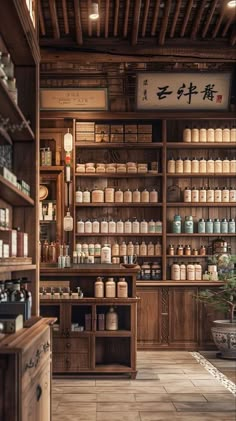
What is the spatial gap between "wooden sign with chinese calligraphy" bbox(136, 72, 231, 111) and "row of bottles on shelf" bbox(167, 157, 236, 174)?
0.71 metres

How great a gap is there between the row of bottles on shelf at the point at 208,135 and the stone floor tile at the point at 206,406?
4129 millimetres

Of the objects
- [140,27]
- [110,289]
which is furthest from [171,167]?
[110,289]

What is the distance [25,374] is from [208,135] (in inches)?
248

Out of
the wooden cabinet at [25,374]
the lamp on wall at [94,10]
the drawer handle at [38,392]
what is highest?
the lamp on wall at [94,10]

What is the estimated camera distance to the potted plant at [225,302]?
7617mm

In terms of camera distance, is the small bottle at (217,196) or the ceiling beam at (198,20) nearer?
the ceiling beam at (198,20)

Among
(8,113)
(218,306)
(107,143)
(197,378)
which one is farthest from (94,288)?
(8,113)

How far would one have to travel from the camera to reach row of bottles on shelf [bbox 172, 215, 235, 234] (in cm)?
863

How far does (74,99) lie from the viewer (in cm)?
Result: 853

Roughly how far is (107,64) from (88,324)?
4097 mm

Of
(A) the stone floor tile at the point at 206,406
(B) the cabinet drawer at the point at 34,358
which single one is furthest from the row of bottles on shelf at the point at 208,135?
(B) the cabinet drawer at the point at 34,358

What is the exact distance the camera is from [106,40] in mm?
7574

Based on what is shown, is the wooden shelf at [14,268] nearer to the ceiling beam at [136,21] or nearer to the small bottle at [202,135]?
the ceiling beam at [136,21]

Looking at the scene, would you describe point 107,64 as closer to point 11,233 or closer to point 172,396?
point 172,396
